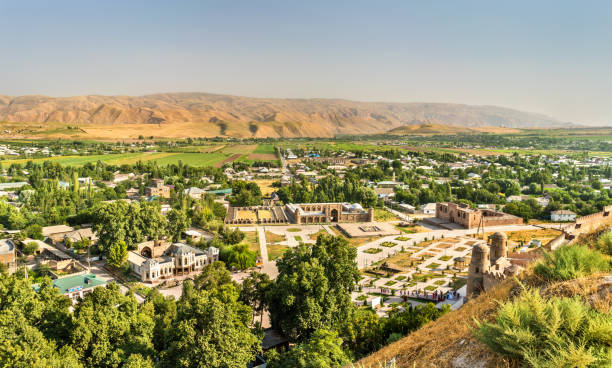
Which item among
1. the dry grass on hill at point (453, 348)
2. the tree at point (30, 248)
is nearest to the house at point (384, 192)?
the tree at point (30, 248)

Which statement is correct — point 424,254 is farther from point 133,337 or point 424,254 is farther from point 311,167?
point 311,167

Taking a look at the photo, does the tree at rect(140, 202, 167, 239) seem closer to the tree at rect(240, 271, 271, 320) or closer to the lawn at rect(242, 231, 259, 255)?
the lawn at rect(242, 231, 259, 255)

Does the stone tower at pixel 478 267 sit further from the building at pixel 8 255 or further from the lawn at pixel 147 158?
the lawn at pixel 147 158

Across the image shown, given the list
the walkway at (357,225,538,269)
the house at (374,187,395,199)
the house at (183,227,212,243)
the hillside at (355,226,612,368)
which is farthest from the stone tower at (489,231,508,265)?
the house at (374,187,395,199)

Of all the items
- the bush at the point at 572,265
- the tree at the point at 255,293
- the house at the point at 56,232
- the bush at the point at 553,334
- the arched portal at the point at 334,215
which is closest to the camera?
the bush at the point at 553,334

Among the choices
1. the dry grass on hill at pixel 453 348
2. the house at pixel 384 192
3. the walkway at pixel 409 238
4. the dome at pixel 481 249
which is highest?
the dry grass on hill at pixel 453 348

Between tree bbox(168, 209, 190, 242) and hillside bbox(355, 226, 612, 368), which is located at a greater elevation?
hillside bbox(355, 226, 612, 368)

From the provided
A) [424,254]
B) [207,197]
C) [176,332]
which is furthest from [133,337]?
[207,197]
